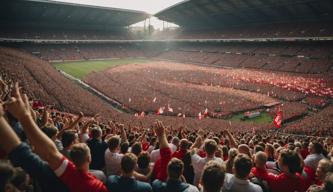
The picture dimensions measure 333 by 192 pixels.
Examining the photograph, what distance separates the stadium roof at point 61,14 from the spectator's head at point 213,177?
7494cm

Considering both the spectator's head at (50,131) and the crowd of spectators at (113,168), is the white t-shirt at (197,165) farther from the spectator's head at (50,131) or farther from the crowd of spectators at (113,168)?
the spectator's head at (50,131)

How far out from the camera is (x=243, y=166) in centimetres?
476

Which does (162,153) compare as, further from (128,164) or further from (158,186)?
(128,164)

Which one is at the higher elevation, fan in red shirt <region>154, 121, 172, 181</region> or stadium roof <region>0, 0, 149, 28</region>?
stadium roof <region>0, 0, 149, 28</region>

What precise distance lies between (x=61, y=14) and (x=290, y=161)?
283ft

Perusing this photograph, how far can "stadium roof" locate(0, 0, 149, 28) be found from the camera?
73.5 meters

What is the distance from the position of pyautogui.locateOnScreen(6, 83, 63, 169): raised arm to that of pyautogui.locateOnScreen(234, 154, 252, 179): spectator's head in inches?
101

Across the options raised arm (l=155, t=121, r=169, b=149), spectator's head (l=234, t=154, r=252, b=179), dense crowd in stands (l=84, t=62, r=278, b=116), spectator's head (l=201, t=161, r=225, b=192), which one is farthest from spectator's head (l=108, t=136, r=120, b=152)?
dense crowd in stands (l=84, t=62, r=278, b=116)

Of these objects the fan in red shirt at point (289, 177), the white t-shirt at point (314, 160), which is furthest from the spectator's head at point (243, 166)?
the white t-shirt at point (314, 160)

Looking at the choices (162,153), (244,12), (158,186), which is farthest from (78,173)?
(244,12)

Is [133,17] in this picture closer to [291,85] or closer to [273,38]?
[273,38]

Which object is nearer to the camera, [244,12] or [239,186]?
[239,186]

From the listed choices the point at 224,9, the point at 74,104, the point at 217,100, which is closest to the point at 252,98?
the point at 217,100

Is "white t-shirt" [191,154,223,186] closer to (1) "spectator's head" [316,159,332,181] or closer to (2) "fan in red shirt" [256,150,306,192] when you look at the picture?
(2) "fan in red shirt" [256,150,306,192]
